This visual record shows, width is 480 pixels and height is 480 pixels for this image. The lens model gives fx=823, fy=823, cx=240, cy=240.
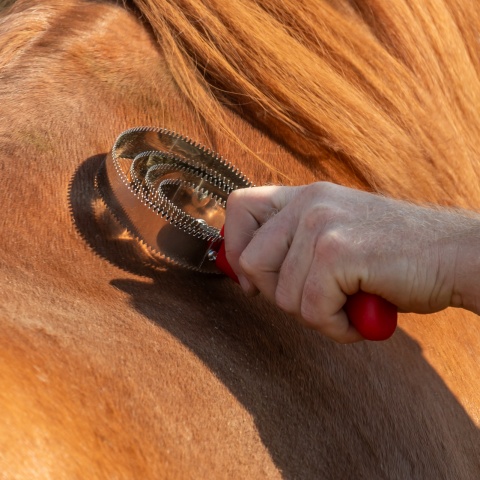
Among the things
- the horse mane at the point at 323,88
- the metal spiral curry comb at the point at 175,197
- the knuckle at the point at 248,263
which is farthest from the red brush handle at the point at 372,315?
the horse mane at the point at 323,88

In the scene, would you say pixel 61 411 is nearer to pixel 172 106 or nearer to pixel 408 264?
pixel 408 264

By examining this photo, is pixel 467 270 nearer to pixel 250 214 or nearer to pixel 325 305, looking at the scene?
pixel 325 305

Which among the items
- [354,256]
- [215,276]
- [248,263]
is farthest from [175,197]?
Answer: [354,256]

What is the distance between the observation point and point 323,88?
1313 mm

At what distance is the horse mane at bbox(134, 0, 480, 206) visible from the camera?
4.27 ft

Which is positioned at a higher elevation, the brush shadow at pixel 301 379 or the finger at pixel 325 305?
the finger at pixel 325 305

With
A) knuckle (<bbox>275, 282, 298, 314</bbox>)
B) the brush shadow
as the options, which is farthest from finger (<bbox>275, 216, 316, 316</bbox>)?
the brush shadow

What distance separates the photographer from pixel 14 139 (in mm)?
1133

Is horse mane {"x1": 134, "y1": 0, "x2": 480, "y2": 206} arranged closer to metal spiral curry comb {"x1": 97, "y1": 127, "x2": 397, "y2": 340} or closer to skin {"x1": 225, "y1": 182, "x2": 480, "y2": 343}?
metal spiral curry comb {"x1": 97, "y1": 127, "x2": 397, "y2": 340}

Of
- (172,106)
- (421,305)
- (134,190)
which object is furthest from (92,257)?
(421,305)

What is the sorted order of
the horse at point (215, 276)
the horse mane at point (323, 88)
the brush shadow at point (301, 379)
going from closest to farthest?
the horse at point (215, 276) < the brush shadow at point (301, 379) < the horse mane at point (323, 88)

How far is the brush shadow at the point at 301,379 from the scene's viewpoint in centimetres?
99

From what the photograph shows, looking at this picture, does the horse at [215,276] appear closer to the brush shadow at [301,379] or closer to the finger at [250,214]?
the brush shadow at [301,379]

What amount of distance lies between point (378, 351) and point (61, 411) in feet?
1.72
